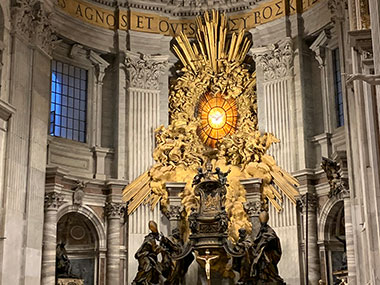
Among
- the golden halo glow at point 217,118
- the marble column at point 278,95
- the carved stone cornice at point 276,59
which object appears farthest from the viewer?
the golden halo glow at point 217,118

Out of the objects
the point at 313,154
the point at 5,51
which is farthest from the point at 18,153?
the point at 313,154

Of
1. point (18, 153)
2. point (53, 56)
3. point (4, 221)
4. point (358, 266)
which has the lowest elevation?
point (358, 266)

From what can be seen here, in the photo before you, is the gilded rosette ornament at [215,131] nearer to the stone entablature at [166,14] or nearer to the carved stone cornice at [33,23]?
the stone entablature at [166,14]

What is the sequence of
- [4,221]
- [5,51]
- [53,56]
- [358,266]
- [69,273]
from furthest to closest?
[53,56]
[69,273]
[5,51]
[4,221]
[358,266]

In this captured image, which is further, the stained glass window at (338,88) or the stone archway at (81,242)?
the stone archway at (81,242)

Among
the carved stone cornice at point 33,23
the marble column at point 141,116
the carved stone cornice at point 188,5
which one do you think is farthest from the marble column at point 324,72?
the carved stone cornice at point 33,23

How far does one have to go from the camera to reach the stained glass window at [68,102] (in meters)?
20.6

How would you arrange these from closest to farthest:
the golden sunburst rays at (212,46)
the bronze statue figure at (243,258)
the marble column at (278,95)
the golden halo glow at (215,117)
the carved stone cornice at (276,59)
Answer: the bronze statue figure at (243,258) < the marble column at (278,95) < the carved stone cornice at (276,59) < the golden halo glow at (215,117) < the golden sunburst rays at (212,46)

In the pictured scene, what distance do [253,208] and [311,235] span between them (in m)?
1.89

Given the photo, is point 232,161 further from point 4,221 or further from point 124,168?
point 4,221

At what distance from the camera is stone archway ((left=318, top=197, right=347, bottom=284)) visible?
18.7m

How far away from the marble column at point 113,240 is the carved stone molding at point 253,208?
3733 mm

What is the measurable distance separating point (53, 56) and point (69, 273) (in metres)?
6.46

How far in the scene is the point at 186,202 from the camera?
20.3 meters
